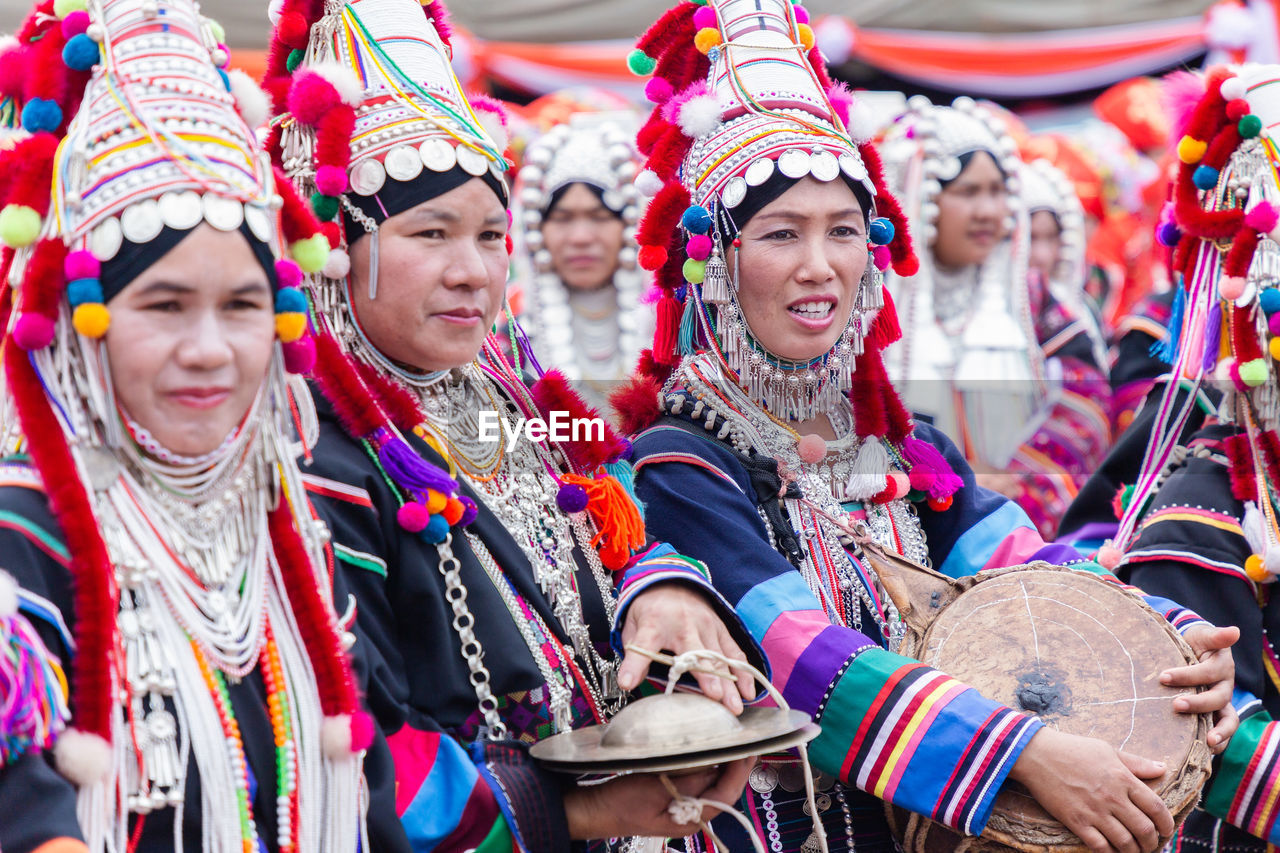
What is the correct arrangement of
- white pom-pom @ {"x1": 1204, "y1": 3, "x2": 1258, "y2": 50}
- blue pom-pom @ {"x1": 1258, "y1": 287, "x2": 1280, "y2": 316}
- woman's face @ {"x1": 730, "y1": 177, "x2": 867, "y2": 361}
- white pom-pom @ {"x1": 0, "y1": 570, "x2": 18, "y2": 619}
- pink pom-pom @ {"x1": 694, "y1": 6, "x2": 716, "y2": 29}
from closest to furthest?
white pom-pom @ {"x1": 0, "y1": 570, "x2": 18, "y2": 619}, woman's face @ {"x1": 730, "y1": 177, "x2": 867, "y2": 361}, pink pom-pom @ {"x1": 694, "y1": 6, "x2": 716, "y2": 29}, blue pom-pom @ {"x1": 1258, "y1": 287, "x2": 1280, "y2": 316}, white pom-pom @ {"x1": 1204, "y1": 3, "x2": 1258, "y2": 50}

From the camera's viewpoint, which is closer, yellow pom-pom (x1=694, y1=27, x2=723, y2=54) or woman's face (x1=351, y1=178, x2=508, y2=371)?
woman's face (x1=351, y1=178, x2=508, y2=371)

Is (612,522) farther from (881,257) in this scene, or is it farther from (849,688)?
(881,257)

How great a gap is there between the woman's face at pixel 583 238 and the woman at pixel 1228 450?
2950 mm

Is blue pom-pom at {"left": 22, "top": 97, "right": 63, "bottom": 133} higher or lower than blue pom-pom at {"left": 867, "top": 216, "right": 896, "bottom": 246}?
higher

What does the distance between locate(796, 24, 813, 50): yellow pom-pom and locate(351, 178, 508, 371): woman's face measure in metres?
1.02

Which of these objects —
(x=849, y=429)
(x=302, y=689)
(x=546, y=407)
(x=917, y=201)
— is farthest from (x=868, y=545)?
(x=917, y=201)

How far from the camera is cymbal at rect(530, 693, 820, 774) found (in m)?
2.07

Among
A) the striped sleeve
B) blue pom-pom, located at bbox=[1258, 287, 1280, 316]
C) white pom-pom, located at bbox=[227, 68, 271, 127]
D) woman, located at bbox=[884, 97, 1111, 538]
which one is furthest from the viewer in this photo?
woman, located at bbox=[884, 97, 1111, 538]

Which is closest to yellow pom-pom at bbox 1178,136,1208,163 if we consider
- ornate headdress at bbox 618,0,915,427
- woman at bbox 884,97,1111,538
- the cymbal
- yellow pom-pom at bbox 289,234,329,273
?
ornate headdress at bbox 618,0,915,427

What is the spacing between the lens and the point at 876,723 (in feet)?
8.34

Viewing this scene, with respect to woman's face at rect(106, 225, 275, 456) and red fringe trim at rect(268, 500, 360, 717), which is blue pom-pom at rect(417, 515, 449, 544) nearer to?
red fringe trim at rect(268, 500, 360, 717)

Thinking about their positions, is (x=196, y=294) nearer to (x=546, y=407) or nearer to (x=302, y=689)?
(x=302, y=689)

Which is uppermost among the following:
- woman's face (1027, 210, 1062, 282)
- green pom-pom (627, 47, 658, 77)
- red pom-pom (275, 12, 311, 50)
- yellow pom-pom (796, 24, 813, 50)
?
woman's face (1027, 210, 1062, 282)

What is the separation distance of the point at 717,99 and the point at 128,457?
63.0 inches
